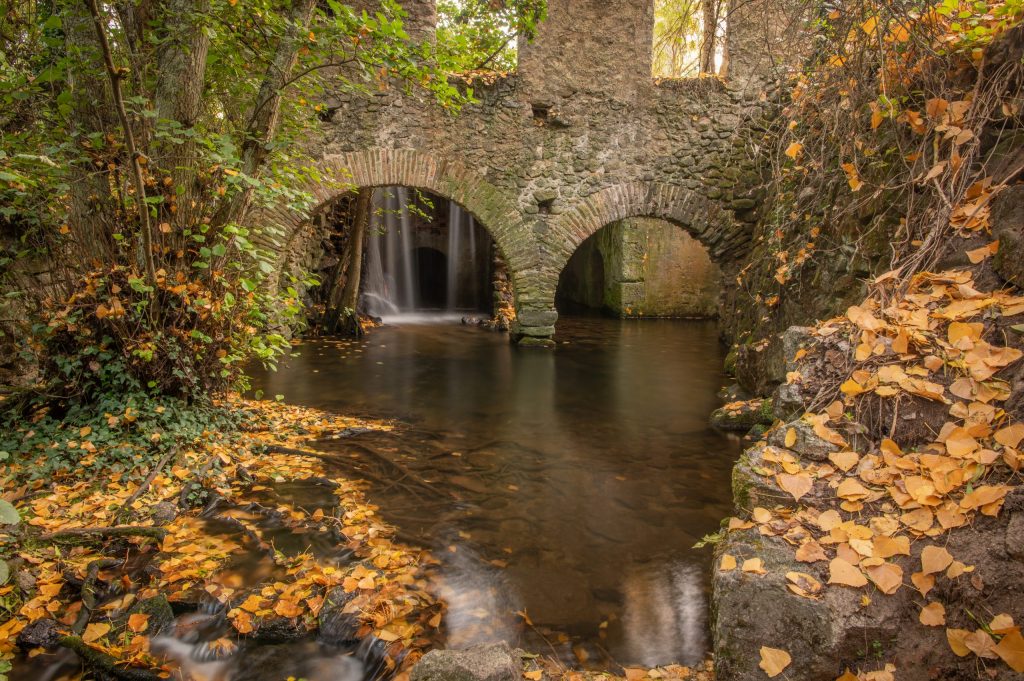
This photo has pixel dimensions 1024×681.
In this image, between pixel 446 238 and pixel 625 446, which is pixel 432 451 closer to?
pixel 625 446

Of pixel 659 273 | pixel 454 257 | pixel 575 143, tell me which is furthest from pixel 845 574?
pixel 454 257

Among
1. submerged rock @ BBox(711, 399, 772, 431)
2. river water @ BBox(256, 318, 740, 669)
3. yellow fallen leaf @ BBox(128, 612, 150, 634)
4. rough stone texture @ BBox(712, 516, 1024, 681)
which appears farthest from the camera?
submerged rock @ BBox(711, 399, 772, 431)

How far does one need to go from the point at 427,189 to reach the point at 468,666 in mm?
6532

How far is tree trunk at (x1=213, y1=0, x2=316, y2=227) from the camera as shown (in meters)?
3.47

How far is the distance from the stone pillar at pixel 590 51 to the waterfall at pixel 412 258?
20.4 ft

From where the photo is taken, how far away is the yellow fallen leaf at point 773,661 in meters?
1.50

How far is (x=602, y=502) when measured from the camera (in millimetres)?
3320

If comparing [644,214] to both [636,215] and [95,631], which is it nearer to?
[636,215]

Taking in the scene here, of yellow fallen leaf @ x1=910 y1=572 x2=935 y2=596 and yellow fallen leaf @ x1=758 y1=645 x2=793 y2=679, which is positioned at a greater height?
yellow fallen leaf @ x1=910 y1=572 x2=935 y2=596

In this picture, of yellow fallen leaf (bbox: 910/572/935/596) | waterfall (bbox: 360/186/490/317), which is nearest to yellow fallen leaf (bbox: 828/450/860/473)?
yellow fallen leaf (bbox: 910/572/935/596)

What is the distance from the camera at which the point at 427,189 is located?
7.35 metres

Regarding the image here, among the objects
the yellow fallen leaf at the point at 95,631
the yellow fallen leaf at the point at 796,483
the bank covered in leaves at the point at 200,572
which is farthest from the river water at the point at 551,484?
the yellow fallen leaf at the point at 95,631

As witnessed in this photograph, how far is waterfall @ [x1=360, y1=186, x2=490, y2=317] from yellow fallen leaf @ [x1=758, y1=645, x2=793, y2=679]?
1155 centimetres

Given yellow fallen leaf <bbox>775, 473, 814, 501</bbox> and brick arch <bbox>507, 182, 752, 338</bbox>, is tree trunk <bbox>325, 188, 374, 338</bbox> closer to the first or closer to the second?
brick arch <bbox>507, 182, 752, 338</bbox>
